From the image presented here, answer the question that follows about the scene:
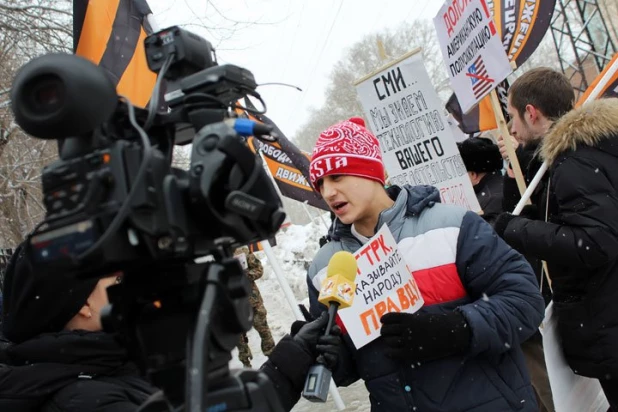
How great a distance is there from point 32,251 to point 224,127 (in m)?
0.42

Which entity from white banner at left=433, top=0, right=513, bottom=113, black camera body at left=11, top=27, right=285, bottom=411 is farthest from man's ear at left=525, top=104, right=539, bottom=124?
black camera body at left=11, top=27, right=285, bottom=411

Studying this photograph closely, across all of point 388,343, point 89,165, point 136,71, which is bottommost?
point 388,343

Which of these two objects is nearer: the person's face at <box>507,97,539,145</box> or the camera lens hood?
the camera lens hood

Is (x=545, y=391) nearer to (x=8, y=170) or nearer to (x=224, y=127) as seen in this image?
(x=224, y=127)

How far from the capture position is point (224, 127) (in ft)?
3.56

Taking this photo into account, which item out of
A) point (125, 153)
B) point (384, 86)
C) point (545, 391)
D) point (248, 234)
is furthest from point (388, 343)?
point (384, 86)

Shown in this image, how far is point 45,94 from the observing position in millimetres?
1079

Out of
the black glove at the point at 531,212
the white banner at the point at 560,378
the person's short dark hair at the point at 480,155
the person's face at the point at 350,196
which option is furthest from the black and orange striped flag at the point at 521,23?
the person's face at the point at 350,196

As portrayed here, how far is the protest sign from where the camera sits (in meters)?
2.20

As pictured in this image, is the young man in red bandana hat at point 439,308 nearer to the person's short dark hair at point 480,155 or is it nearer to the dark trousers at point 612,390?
the dark trousers at point 612,390

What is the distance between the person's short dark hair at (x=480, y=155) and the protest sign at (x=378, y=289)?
2.65 metres

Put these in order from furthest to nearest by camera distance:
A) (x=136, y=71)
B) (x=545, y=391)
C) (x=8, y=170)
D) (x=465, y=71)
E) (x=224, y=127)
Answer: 1. (x=8, y=170)
2. (x=465, y=71)
3. (x=136, y=71)
4. (x=545, y=391)
5. (x=224, y=127)

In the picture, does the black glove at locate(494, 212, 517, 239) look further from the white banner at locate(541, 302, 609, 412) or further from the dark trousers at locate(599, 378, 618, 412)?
the dark trousers at locate(599, 378, 618, 412)

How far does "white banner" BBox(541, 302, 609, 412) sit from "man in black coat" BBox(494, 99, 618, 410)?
0.21 feet
